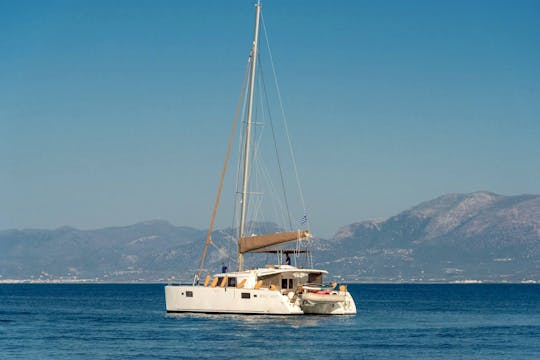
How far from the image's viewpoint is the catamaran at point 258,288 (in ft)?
237

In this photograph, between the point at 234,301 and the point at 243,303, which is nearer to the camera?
the point at 243,303

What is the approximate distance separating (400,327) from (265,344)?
64.5 feet

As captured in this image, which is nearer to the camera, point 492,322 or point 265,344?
point 265,344

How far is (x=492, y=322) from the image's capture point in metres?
84.1

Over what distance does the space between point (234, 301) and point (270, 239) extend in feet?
19.7

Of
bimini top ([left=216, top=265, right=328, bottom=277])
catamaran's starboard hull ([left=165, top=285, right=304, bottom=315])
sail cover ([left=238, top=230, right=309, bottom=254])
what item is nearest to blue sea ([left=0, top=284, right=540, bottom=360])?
catamaran's starboard hull ([left=165, top=285, right=304, bottom=315])

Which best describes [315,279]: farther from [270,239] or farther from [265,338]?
[265,338]

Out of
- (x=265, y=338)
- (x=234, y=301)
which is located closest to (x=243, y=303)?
(x=234, y=301)

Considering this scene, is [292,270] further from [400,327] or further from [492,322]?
[492,322]

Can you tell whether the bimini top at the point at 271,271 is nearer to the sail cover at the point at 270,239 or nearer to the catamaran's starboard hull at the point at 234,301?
the catamaran's starboard hull at the point at 234,301

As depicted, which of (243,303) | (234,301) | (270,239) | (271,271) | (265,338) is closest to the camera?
(265,338)

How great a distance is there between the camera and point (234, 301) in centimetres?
7281

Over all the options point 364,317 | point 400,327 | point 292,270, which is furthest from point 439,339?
point 364,317

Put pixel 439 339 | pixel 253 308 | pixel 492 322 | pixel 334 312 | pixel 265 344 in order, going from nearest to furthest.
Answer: pixel 265 344
pixel 439 339
pixel 253 308
pixel 334 312
pixel 492 322
